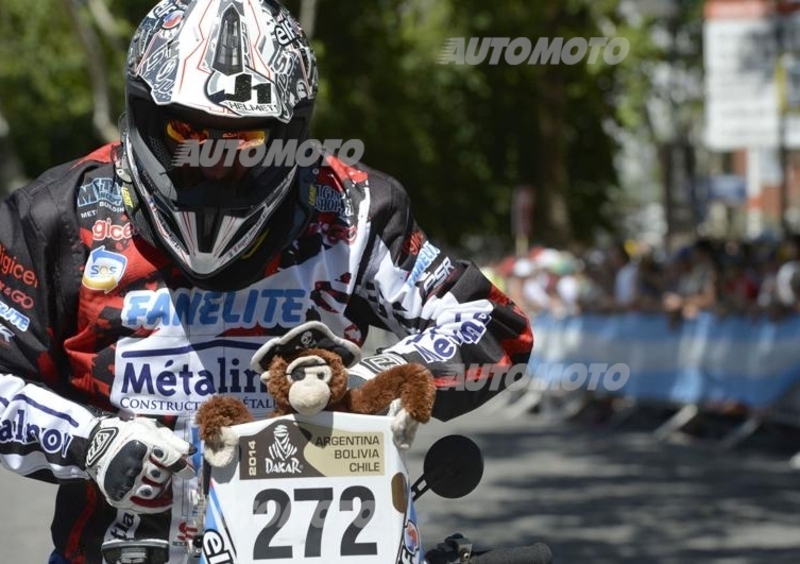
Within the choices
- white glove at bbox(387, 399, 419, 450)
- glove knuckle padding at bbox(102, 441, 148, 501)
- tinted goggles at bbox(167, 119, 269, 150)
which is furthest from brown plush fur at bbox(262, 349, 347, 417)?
tinted goggles at bbox(167, 119, 269, 150)

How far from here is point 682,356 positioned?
14492mm

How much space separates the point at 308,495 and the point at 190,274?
0.63m

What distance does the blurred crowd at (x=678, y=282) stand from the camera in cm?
1360

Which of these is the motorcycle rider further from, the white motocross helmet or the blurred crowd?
the blurred crowd

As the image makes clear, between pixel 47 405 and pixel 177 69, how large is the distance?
26.0 inches

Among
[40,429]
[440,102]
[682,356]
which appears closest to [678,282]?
[682,356]

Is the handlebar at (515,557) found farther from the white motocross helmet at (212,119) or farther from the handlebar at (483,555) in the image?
the white motocross helmet at (212,119)

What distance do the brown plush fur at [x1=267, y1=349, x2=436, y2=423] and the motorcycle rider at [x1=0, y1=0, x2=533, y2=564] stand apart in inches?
4.1

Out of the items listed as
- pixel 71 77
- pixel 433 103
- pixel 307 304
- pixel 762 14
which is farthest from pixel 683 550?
pixel 433 103

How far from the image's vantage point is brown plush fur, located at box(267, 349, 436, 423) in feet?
9.51

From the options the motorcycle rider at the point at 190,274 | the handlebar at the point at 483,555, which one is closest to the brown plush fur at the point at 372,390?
the motorcycle rider at the point at 190,274

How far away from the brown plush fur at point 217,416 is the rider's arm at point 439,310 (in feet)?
1.56
